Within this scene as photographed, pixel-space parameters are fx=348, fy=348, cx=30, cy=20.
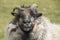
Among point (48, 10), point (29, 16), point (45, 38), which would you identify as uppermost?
Answer: point (29, 16)

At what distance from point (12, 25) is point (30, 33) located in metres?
0.48

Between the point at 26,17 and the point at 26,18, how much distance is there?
0.03m

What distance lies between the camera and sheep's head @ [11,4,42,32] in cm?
770

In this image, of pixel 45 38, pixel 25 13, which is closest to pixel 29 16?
pixel 25 13

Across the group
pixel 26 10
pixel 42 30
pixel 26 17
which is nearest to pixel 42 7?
pixel 42 30

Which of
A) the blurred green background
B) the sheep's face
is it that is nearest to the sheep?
the sheep's face

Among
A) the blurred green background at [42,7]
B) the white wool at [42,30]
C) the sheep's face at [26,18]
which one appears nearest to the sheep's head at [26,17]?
the sheep's face at [26,18]

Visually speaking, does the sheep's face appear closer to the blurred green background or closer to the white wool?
the white wool

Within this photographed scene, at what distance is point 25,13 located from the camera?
7.83 meters

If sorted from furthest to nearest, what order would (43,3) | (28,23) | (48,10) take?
(43,3), (48,10), (28,23)

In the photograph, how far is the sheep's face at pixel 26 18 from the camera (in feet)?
25.2

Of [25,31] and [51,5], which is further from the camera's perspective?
[51,5]

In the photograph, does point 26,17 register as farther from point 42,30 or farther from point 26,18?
point 42,30

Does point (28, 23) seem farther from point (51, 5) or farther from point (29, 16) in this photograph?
point (51, 5)
